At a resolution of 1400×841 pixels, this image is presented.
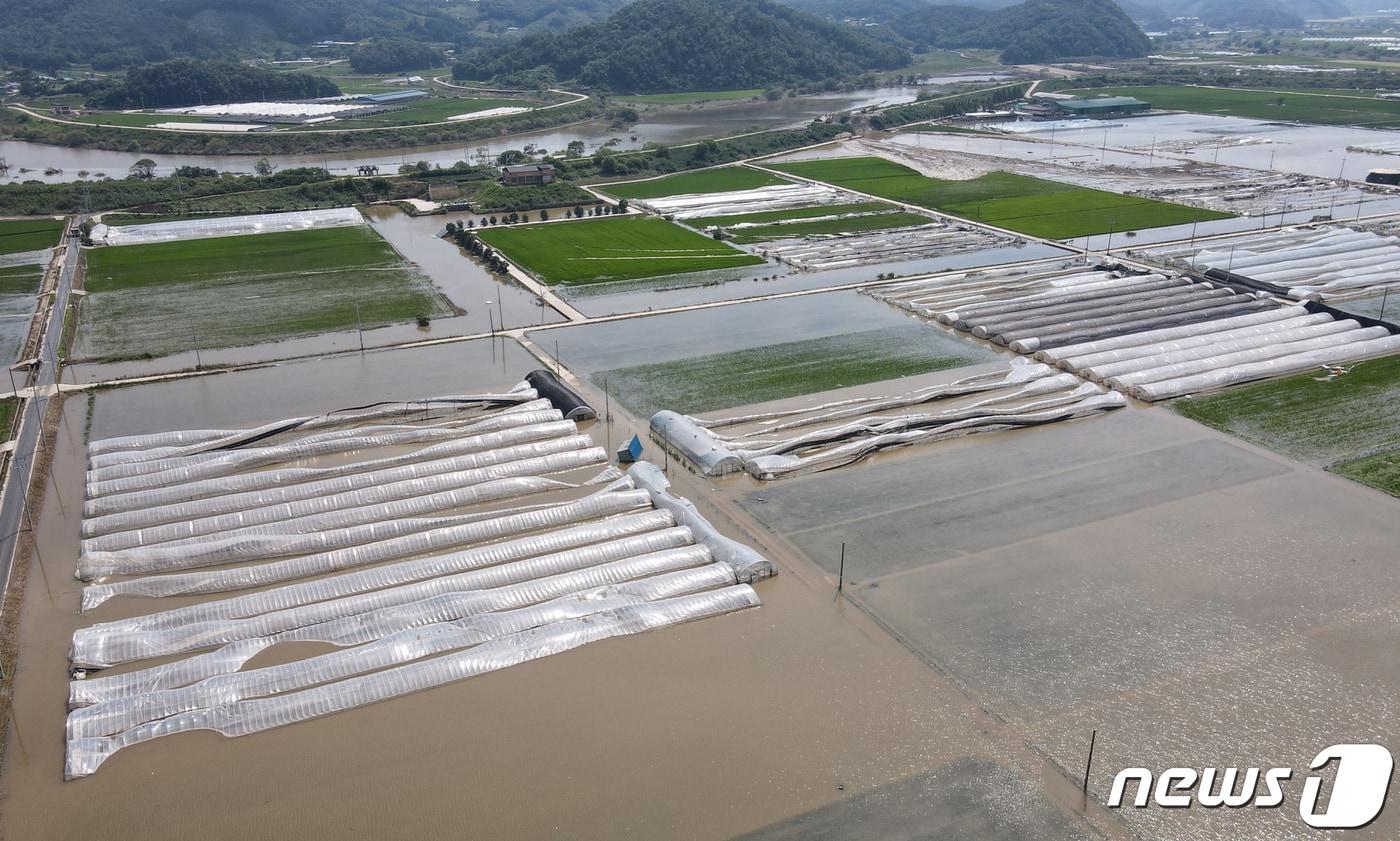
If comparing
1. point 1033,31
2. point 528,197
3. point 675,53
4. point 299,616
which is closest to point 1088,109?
point 675,53

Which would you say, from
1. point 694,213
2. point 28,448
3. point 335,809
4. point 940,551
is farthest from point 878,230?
point 335,809

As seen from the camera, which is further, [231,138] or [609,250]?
[231,138]

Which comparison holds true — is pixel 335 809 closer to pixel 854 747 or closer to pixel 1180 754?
pixel 854 747

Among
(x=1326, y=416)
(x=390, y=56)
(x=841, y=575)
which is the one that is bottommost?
(x=841, y=575)

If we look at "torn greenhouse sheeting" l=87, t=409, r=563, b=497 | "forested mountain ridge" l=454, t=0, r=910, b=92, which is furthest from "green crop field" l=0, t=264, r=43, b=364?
"forested mountain ridge" l=454, t=0, r=910, b=92

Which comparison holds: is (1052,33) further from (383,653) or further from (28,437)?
(383,653)
